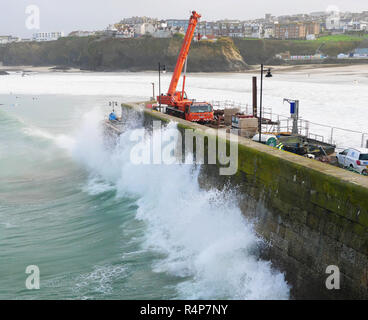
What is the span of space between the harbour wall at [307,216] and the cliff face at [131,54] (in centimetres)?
11170

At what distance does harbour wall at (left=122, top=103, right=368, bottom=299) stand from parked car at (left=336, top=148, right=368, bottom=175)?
122 inches

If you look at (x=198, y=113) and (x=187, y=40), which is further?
(x=187, y=40)

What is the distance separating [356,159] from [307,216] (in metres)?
4.69

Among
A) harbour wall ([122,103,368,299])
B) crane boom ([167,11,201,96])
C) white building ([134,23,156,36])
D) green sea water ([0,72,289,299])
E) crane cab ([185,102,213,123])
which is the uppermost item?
white building ([134,23,156,36])

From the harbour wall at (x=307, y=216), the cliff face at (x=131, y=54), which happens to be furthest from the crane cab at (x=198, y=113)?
the cliff face at (x=131, y=54)

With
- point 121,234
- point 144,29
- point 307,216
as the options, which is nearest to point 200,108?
point 121,234

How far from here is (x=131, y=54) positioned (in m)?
143

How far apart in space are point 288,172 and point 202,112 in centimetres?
1262

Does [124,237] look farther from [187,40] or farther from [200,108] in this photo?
[187,40]

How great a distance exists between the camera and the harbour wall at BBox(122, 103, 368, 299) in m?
9.70

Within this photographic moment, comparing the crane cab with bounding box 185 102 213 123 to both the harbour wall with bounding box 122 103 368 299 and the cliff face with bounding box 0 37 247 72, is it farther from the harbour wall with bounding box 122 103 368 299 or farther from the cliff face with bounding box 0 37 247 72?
the cliff face with bounding box 0 37 247 72

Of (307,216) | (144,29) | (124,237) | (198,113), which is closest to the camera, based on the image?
(307,216)

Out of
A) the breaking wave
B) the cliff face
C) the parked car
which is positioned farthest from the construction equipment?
the cliff face
